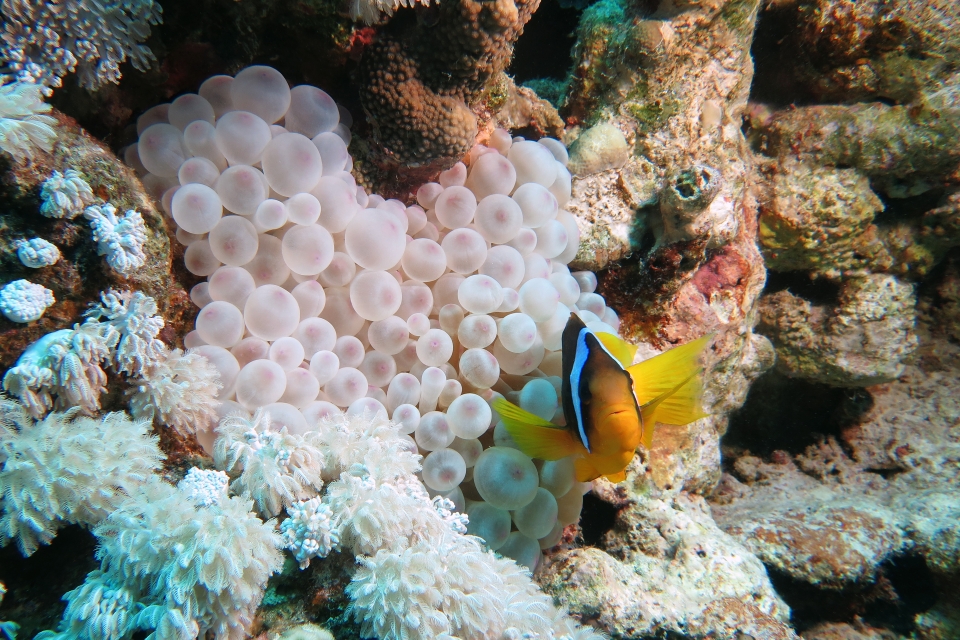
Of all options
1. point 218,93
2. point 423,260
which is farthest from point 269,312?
point 218,93

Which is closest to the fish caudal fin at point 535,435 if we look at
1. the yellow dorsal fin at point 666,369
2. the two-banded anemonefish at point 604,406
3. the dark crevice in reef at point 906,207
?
the two-banded anemonefish at point 604,406

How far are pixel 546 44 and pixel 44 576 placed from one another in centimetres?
397

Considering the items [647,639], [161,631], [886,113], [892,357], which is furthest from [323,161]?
[892,357]

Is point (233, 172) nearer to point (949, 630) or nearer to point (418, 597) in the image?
point (418, 597)

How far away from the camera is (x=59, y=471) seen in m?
1.15

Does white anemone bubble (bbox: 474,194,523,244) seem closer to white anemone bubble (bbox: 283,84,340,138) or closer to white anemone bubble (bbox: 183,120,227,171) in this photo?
white anemone bubble (bbox: 283,84,340,138)

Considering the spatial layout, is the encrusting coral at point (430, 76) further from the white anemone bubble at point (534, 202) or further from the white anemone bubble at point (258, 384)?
the white anemone bubble at point (258, 384)

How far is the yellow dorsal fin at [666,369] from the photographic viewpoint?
1845 millimetres

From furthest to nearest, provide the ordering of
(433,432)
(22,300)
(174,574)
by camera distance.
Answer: (433,432) → (22,300) → (174,574)

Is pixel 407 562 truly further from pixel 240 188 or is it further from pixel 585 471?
pixel 240 188

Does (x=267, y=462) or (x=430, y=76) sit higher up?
(x=430, y=76)

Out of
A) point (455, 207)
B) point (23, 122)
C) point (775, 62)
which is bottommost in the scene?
point (23, 122)

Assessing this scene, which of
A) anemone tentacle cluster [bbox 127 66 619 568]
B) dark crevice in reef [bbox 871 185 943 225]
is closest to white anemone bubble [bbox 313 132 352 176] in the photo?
anemone tentacle cluster [bbox 127 66 619 568]

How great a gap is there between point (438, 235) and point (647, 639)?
1.88 m
